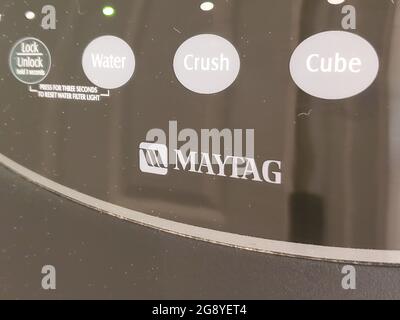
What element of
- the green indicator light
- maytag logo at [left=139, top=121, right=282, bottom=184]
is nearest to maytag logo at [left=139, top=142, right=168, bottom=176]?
maytag logo at [left=139, top=121, right=282, bottom=184]

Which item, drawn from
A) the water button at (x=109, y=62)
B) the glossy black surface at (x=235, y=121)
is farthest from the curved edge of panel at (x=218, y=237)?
the water button at (x=109, y=62)

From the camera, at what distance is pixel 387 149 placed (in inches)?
22.3

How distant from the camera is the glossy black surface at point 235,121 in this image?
0.57 meters

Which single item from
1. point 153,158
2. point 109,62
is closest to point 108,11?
point 109,62

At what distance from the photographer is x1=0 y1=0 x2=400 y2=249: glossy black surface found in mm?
570

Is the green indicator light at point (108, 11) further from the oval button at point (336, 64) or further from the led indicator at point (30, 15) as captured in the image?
the oval button at point (336, 64)

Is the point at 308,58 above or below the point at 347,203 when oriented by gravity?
above

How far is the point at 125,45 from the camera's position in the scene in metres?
0.65

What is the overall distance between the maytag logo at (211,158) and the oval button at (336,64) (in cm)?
9

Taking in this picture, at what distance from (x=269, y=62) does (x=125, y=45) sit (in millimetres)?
180
